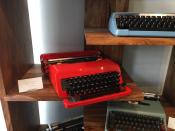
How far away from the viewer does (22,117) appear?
1118mm

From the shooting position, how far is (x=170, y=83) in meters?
1.25

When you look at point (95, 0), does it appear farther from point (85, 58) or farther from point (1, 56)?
point (1, 56)

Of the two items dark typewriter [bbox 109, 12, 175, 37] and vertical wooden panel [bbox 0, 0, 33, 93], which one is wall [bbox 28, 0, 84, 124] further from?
dark typewriter [bbox 109, 12, 175, 37]

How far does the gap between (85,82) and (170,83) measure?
0.68 metres

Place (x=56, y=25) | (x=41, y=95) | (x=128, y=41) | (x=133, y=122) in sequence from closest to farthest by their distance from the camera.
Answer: (x=128, y=41) < (x=41, y=95) < (x=133, y=122) < (x=56, y=25)

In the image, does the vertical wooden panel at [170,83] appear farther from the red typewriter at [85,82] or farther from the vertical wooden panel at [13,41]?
the vertical wooden panel at [13,41]

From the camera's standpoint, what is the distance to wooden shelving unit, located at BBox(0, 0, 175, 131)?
0.81m

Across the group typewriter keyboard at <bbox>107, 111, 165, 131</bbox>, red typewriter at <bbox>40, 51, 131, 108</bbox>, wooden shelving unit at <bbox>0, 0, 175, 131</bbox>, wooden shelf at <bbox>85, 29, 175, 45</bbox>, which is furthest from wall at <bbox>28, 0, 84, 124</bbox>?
typewriter keyboard at <bbox>107, 111, 165, 131</bbox>

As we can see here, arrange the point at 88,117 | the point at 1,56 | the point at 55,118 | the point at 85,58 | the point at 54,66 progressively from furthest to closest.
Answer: the point at 55,118 < the point at 88,117 < the point at 85,58 < the point at 54,66 < the point at 1,56

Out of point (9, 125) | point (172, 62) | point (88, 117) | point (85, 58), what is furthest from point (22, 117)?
point (172, 62)

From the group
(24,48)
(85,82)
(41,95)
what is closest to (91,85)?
(85,82)

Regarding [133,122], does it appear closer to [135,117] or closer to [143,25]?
[135,117]

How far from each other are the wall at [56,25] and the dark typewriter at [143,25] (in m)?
0.36

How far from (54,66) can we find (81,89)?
0.60 feet
